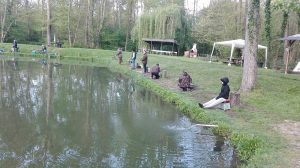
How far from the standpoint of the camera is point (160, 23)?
143 feet

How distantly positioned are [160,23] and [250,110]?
31615 millimetres

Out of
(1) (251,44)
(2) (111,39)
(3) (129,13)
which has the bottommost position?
(1) (251,44)

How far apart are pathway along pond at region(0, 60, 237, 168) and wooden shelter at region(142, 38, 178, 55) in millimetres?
25603

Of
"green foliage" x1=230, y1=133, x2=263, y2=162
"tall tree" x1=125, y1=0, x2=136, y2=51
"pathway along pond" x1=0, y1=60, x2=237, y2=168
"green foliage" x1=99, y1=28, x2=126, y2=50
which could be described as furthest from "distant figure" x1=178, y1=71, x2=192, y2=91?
"tall tree" x1=125, y1=0, x2=136, y2=51

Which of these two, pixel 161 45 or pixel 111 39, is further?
pixel 111 39

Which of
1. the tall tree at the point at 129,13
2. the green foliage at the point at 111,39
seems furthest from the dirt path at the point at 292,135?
the tall tree at the point at 129,13

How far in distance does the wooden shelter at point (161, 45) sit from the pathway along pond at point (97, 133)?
25603 mm

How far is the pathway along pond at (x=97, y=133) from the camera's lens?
7.95 meters

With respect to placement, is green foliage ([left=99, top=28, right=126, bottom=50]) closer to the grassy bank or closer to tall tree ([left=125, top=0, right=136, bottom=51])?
tall tree ([left=125, top=0, right=136, bottom=51])

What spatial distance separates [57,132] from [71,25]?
134ft

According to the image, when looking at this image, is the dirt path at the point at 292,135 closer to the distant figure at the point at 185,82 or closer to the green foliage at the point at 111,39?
the distant figure at the point at 185,82

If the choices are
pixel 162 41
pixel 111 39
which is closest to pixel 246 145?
pixel 162 41

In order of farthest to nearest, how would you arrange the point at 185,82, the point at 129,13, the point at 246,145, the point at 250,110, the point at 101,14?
the point at 129,13 < the point at 101,14 < the point at 185,82 < the point at 250,110 < the point at 246,145

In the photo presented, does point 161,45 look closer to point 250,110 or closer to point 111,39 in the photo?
point 111,39
